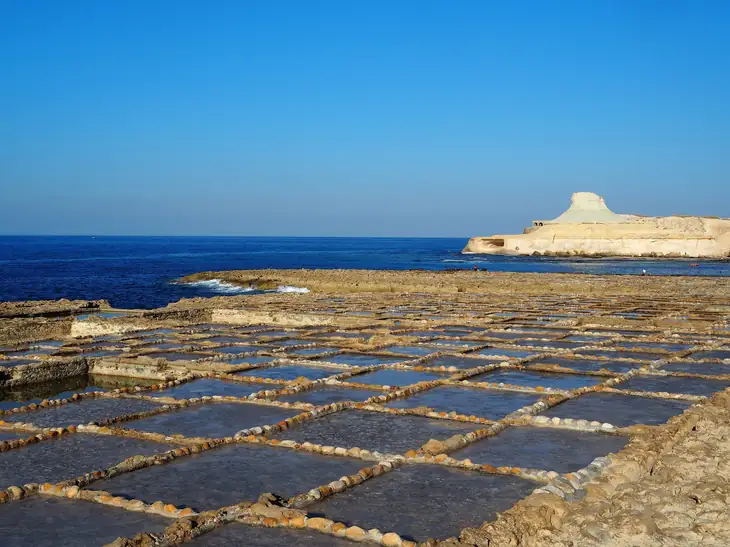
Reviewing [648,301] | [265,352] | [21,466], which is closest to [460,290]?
[648,301]

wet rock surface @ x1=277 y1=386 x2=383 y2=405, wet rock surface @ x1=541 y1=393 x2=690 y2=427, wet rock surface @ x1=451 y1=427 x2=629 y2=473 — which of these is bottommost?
wet rock surface @ x1=277 y1=386 x2=383 y2=405

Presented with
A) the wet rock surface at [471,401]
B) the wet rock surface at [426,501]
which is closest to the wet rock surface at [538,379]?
the wet rock surface at [471,401]

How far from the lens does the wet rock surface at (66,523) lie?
4.06m

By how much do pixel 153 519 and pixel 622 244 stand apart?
3587 inches

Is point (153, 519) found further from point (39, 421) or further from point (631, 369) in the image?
point (631, 369)

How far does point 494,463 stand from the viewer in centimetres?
548

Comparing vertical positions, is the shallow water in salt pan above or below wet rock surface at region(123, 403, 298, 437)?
above

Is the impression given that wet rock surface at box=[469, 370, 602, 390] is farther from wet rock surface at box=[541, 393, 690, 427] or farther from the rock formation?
the rock formation

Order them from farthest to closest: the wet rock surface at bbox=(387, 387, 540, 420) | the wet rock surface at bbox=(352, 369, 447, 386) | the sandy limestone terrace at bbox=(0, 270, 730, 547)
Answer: the wet rock surface at bbox=(352, 369, 447, 386), the wet rock surface at bbox=(387, 387, 540, 420), the sandy limestone terrace at bbox=(0, 270, 730, 547)

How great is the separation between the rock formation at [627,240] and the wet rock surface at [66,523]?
85452mm

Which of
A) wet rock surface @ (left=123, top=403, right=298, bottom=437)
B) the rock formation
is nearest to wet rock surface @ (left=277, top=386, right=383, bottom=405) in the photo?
wet rock surface @ (left=123, top=403, right=298, bottom=437)

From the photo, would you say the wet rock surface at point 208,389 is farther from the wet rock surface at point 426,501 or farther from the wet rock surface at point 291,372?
the wet rock surface at point 426,501

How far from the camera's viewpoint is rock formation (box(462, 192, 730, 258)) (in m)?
82.0

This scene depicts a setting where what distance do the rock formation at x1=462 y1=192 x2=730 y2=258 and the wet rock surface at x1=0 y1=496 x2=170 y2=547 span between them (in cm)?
8545
